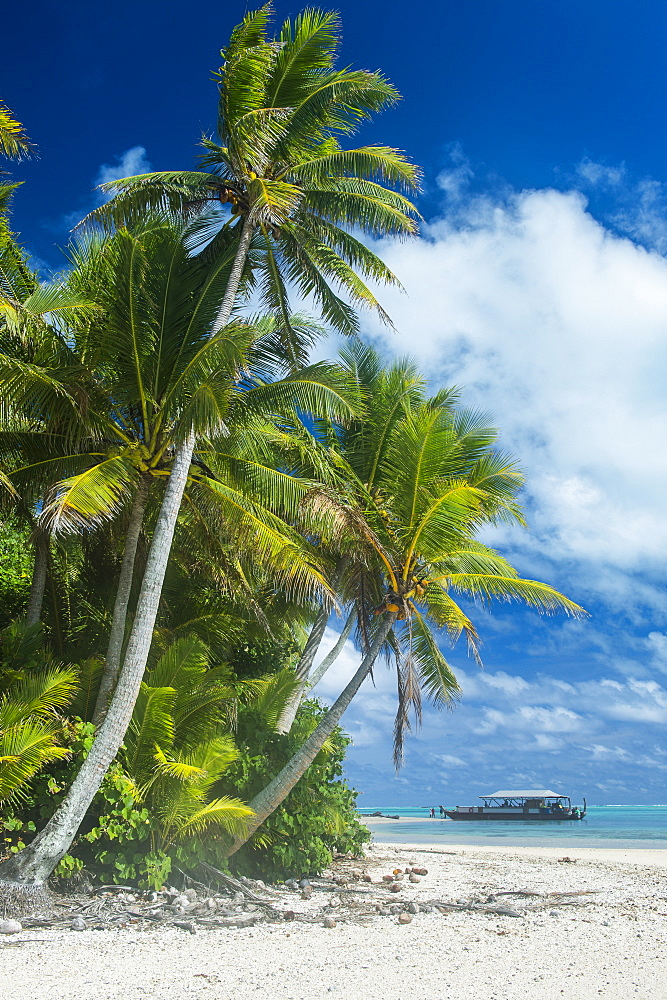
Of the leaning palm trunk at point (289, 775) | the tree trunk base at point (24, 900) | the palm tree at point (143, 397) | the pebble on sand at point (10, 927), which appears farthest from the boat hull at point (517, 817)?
the pebble on sand at point (10, 927)

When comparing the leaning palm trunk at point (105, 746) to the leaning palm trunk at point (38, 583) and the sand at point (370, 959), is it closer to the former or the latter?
the sand at point (370, 959)

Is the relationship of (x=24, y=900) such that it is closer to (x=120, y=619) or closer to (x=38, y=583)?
(x=120, y=619)

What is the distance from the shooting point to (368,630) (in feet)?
38.5

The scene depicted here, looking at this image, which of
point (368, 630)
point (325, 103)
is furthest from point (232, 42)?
point (368, 630)

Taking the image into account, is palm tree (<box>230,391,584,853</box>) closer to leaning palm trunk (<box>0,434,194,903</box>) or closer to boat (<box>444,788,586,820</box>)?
leaning palm trunk (<box>0,434,194,903</box>)

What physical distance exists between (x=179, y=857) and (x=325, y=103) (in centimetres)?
1137

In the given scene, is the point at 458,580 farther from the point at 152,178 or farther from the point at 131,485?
the point at 152,178

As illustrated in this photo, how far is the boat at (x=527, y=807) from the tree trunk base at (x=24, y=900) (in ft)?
155

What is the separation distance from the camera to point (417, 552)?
1092cm

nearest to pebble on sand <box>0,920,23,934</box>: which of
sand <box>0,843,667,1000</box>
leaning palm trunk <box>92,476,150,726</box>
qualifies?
sand <box>0,843,667,1000</box>

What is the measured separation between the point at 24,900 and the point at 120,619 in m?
3.42

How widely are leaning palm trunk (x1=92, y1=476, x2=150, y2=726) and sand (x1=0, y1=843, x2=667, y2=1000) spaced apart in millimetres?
2974

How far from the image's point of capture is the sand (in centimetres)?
549

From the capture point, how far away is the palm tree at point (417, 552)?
34.0 feet
